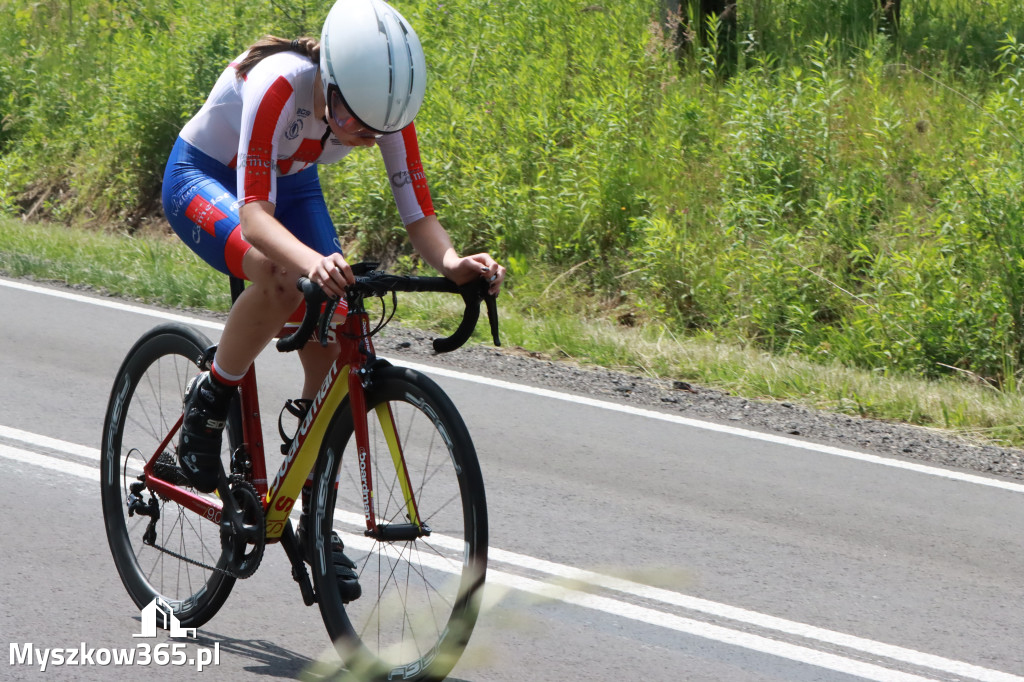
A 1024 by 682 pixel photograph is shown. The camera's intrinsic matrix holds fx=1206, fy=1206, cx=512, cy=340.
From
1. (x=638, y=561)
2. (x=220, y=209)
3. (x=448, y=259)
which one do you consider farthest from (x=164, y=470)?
(x=638, y=561)

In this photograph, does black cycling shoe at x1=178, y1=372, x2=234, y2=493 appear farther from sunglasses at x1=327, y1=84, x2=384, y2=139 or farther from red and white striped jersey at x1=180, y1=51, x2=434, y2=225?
sunglasses at x1=327, y1=84, x2=384, y2=139

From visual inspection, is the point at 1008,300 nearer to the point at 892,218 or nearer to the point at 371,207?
the point at 892,218

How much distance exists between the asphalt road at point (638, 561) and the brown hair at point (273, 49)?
1.85 m

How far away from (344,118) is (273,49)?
49 cm

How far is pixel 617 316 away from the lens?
979 cm

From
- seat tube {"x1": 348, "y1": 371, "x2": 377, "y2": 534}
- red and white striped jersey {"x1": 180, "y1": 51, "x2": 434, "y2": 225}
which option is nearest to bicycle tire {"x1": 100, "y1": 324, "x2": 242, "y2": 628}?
red and white striped jersey {"x1": 180, "y1": 51, "x2": 434, "y2": 225}

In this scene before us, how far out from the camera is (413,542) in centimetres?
381

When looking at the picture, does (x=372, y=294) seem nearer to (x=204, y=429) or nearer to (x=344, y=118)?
(x=344, y=118)

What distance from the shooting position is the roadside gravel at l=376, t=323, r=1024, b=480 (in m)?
6.54

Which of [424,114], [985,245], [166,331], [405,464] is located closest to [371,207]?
[424,114]

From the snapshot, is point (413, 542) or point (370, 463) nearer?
point (370, 463)

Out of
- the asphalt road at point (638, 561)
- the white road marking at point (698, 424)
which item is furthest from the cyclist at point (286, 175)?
the white road marking at point (698, 424)

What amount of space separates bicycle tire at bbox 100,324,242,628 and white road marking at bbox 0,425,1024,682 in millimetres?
559

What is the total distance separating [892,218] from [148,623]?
23.9 ft
